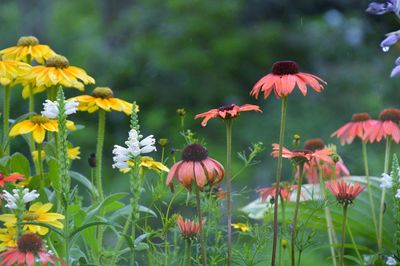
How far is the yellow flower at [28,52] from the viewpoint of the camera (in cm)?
212

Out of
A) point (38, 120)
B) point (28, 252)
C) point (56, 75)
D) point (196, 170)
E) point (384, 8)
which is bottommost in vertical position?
point (28, 252)

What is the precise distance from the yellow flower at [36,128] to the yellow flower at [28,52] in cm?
33

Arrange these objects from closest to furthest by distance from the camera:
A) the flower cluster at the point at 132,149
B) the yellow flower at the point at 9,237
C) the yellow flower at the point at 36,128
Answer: the flower cluster at the point at 132,149 → the yellow flower at the point at 9,237 → the yellow flower at the point at 36,128

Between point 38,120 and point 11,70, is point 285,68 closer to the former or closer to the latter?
point 38,120

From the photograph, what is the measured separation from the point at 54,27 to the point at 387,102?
9.85ft

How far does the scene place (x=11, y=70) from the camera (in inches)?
75.8

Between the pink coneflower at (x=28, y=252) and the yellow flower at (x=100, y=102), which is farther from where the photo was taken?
the yellow flower at (x=100, y=102)

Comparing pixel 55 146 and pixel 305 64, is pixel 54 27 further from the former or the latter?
Answer: pixel 55 146

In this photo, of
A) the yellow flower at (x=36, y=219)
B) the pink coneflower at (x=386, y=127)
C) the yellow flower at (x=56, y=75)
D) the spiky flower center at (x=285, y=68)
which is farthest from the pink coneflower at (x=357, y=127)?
the yellow flower at (x=36, y=219)

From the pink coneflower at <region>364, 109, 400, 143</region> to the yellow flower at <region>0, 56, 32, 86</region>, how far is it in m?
0.94

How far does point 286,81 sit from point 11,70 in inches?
27.7

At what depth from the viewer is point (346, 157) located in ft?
17.0

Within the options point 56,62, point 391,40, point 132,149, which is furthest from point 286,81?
point 56,62

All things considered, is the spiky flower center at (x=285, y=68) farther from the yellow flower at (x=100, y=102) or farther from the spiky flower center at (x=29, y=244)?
the spiky flower center at (x=29, y=244)
